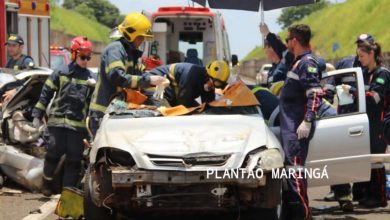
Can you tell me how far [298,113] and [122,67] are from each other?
175 centimetres

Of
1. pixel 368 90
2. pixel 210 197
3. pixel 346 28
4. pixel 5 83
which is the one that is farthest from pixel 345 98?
pixel 346 28

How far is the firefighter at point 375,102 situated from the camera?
9.18 metres

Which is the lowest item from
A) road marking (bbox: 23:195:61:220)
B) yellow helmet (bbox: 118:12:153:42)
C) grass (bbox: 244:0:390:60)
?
road marking (bbox: 23:195:61:220)

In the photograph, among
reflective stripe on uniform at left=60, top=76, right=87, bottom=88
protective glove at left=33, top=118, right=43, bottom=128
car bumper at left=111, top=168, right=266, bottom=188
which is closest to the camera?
car bumper at left=111, top=168, right=266, bottom=188

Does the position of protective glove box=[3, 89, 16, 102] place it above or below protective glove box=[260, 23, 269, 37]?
below

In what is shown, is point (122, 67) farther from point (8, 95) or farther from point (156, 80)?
point (8, 95)

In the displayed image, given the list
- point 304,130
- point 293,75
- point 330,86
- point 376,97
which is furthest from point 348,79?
point 304,130

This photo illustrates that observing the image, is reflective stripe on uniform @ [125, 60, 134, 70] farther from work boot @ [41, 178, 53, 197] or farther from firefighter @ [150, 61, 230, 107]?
work boot @ [41, 178, 53, 197]

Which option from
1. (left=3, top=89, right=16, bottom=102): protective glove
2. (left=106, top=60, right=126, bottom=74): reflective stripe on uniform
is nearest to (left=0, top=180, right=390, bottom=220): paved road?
(left=3, top=89, right=16, bottom=102): protective glove

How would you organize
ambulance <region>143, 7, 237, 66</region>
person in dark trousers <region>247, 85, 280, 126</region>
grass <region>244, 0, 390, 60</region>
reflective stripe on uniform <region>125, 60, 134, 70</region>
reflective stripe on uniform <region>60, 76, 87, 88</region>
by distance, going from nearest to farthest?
reflective stripe on uniform <region>125, 60, 134, 70</region> → person in dark trousers <region>247, 85, 280, 126</region> → reflective stripe on uniform <region>60, 76, 87, 88</region> → ambulance <region>143, 7, 237, 66</region> → grass <region>244, 0, 390, 60</region>

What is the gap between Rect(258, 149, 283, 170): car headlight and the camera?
661 cm

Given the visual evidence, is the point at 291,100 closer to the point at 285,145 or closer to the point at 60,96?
the point at 285,145

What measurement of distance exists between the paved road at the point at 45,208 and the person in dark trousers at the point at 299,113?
0.78m

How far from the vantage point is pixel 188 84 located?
827cm
